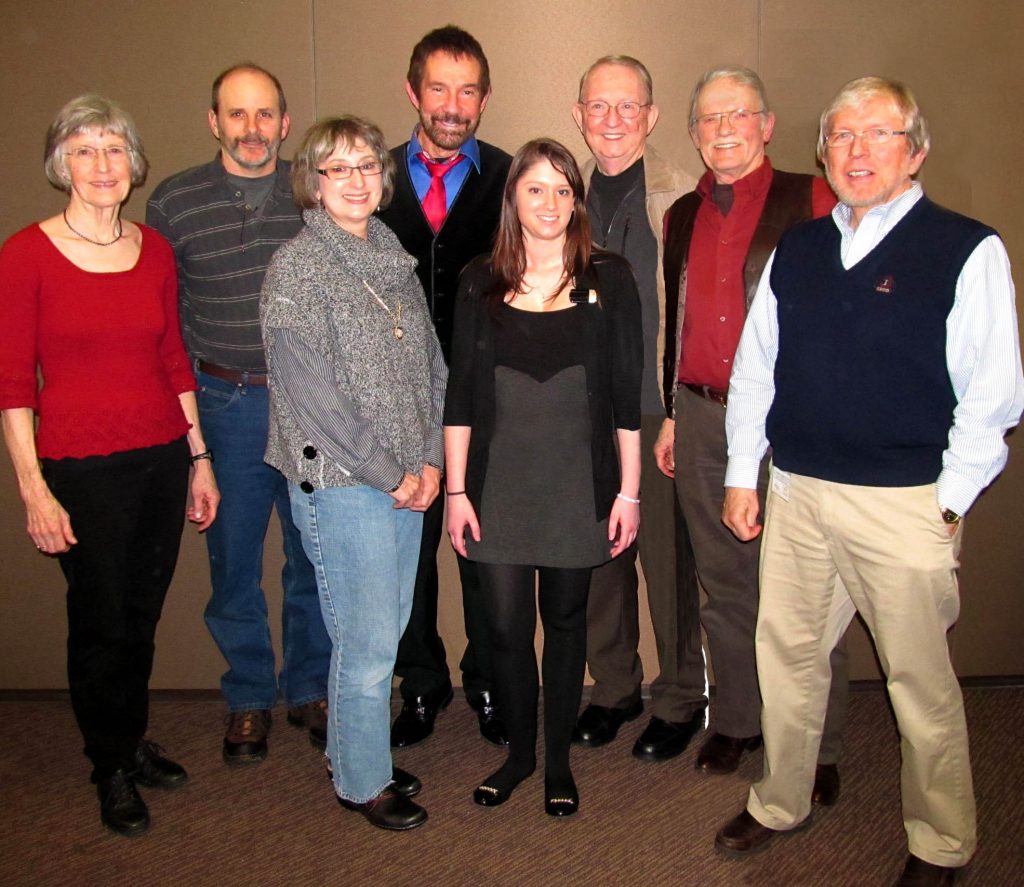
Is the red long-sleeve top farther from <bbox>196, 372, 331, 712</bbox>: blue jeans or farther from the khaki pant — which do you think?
the khaki pant

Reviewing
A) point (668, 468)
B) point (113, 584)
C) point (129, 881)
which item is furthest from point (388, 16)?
point (129, 881)

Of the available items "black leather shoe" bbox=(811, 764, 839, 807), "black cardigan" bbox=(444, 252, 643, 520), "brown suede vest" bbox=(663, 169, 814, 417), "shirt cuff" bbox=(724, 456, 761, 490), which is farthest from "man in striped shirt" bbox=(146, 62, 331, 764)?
"black leather shoe" bbox=(811, 764, 839, 807)

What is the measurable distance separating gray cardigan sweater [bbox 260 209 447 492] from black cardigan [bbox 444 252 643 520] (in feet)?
0.41

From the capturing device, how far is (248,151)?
267 cm

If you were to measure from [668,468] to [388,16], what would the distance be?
5.70 feet

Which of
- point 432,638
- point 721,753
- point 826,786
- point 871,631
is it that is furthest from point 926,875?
point 432,638

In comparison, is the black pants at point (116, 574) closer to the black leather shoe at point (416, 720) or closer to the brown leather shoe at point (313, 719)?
the brown leather shoe at point (313, 719)

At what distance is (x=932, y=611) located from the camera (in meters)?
2.00

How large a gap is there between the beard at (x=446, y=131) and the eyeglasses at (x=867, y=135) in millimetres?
1123

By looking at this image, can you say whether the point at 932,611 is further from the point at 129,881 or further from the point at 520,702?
the point at 129,881

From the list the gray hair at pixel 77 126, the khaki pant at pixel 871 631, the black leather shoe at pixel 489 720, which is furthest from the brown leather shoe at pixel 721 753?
the gray hair at pixel 77 126

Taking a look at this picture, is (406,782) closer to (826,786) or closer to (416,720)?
(416,720)

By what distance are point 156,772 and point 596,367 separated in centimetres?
179

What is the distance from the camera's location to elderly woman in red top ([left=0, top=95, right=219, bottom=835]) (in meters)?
2.29
